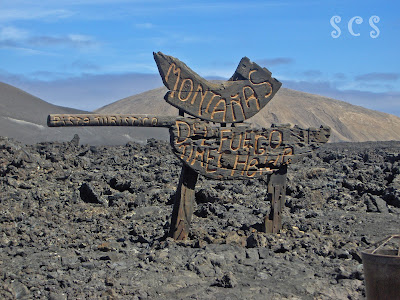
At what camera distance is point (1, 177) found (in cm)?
1533

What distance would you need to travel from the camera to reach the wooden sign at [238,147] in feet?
31.5

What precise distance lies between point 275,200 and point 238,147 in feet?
3.62

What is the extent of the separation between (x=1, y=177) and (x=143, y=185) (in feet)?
11.6

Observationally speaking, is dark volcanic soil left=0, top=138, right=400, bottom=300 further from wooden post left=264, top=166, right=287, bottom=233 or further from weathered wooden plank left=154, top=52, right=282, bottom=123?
weathered wooden plank left=154, top=52, right=282, bottom=123

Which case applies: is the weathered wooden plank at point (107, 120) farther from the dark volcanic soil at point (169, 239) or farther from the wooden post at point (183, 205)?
the dark volcanic soil at point (169, 239)

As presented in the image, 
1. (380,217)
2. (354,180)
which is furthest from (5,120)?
(380,217)

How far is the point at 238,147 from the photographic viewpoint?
32.7ft

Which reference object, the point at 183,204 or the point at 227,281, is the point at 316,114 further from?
the point at 227,281

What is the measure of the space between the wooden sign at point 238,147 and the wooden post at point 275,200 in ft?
0.48

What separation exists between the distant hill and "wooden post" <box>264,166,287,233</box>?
907 inches

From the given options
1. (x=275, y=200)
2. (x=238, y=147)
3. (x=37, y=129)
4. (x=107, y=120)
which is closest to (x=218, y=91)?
(x=238, y=147)

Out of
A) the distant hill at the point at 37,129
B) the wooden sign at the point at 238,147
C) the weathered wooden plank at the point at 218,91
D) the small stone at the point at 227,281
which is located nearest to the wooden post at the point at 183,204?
the wooden sign at the point at 238,147

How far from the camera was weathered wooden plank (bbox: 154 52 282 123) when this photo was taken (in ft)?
30.9

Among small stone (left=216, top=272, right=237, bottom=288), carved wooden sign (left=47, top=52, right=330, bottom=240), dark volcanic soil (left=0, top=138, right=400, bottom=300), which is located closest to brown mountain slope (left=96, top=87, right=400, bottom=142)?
dark volcanic soil (left=0, top=138, right=400, bottom=300)
